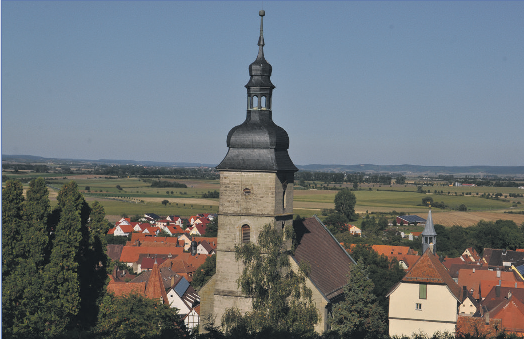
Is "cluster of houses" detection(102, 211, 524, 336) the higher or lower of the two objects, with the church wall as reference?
lower

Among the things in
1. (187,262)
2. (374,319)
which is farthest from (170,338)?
(187,262)

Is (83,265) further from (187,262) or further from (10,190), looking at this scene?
(187,262)

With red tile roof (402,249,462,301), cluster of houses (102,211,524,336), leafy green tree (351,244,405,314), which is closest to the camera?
cluster of houses (102,211,524,336)

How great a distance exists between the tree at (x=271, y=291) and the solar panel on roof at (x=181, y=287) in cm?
2222

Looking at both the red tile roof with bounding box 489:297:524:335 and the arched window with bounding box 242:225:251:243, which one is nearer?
the arched window with bounding box 242:225:251:243

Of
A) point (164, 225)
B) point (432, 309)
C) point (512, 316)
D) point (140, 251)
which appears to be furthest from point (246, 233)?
point (164, 225)

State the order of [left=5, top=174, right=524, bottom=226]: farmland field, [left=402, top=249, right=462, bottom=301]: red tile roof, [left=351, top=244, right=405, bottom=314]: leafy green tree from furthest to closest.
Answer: [left=5, top=174, right=524, bottom=226]: farmland field, [left=351, top=244, right=405, bottom=314]: leafy green tree, [left=402, top=249, right=462, bottom=301]: red tile roof

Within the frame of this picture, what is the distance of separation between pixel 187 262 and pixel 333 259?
36931mm

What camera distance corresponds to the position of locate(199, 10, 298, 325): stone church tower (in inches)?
1151

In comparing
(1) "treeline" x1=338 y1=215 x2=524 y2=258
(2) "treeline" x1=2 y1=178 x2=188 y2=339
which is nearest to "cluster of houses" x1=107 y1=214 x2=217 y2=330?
(2) "treeline" x1=2 y1=178 x2=188 y2=339

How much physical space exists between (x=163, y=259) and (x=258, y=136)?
5024 centimetres

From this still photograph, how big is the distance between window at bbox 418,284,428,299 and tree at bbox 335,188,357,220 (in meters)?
90.5

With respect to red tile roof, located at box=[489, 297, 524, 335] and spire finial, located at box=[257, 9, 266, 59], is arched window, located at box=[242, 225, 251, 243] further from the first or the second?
red tile roof, located at box=[489, 297, 524, 335]

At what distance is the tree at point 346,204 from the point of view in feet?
421
